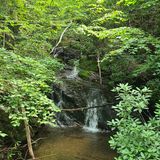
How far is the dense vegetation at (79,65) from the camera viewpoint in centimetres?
364

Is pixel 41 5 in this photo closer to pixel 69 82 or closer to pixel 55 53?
pixel 69 82

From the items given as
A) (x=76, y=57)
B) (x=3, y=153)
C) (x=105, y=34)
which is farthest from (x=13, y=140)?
(x=76, y=57)

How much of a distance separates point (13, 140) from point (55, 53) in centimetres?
987

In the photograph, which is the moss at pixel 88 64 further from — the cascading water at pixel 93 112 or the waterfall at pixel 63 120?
the waterfall at pixel 63 120

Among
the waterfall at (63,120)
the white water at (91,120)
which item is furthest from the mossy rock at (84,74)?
the waterfall at (63,120)

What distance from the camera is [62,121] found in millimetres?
11828

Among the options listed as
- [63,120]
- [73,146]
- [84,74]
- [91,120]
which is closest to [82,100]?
[91,120]

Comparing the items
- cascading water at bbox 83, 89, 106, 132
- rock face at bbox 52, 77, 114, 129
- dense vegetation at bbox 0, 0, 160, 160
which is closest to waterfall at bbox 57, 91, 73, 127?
rock face at bbox 52, 77, 114, 129

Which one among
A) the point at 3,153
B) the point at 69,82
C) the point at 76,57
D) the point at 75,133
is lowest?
the point at 75,133

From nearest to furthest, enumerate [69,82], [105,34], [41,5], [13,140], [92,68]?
1. [13,140]
2. [105,34]
3. [41,5]
4. [69,82]
5. [92,68]

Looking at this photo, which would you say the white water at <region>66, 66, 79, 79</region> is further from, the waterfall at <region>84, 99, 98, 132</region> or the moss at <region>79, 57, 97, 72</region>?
the waterfall at <region>84, 99, 98, 132</region>

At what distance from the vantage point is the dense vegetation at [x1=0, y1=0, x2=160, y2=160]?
12.0 feet

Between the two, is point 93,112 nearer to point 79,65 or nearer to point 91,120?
point 91,120

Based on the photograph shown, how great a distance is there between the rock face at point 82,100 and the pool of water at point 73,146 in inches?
37.5
